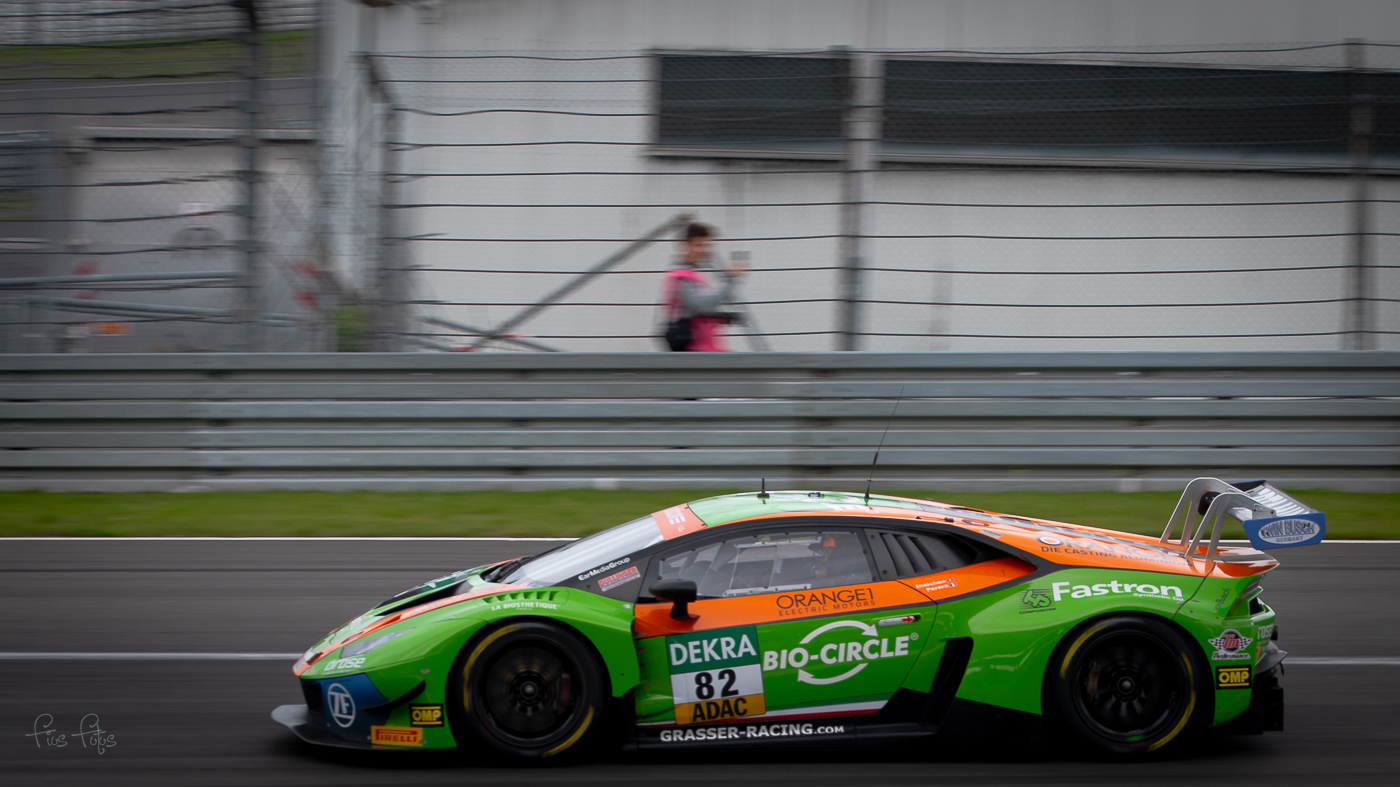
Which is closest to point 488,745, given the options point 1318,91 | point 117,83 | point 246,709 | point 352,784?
point 352,784

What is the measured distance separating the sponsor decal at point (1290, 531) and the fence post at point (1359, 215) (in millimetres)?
6067

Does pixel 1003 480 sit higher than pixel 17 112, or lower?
lower

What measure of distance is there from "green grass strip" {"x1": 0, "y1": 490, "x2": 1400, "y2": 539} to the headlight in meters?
3.88

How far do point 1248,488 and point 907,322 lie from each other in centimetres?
564

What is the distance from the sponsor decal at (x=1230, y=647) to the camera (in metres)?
4.09

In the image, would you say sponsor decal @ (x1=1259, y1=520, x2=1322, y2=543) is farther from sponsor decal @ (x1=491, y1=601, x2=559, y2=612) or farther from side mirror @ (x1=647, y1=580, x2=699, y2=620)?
sponsor decal @ (x1=491, y1=601, x2=559, y2=612)

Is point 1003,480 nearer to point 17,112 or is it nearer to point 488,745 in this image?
point 488,745

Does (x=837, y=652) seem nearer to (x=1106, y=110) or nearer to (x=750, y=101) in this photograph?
(x=750, y=101)

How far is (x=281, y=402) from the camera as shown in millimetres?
9164

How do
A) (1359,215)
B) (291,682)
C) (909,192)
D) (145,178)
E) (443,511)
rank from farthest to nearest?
(909,192) → (145,178) → (1359,215) → (443,511) → (291,682)

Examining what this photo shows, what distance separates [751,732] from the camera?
404cm

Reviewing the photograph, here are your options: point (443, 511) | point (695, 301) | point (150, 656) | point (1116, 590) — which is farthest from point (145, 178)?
point (1116, 590)

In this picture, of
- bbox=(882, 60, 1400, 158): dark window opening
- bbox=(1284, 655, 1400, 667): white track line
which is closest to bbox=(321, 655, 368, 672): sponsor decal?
bbox=(1284, 655, 1400, 667): white track line

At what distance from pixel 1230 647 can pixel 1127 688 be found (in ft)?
1.20
